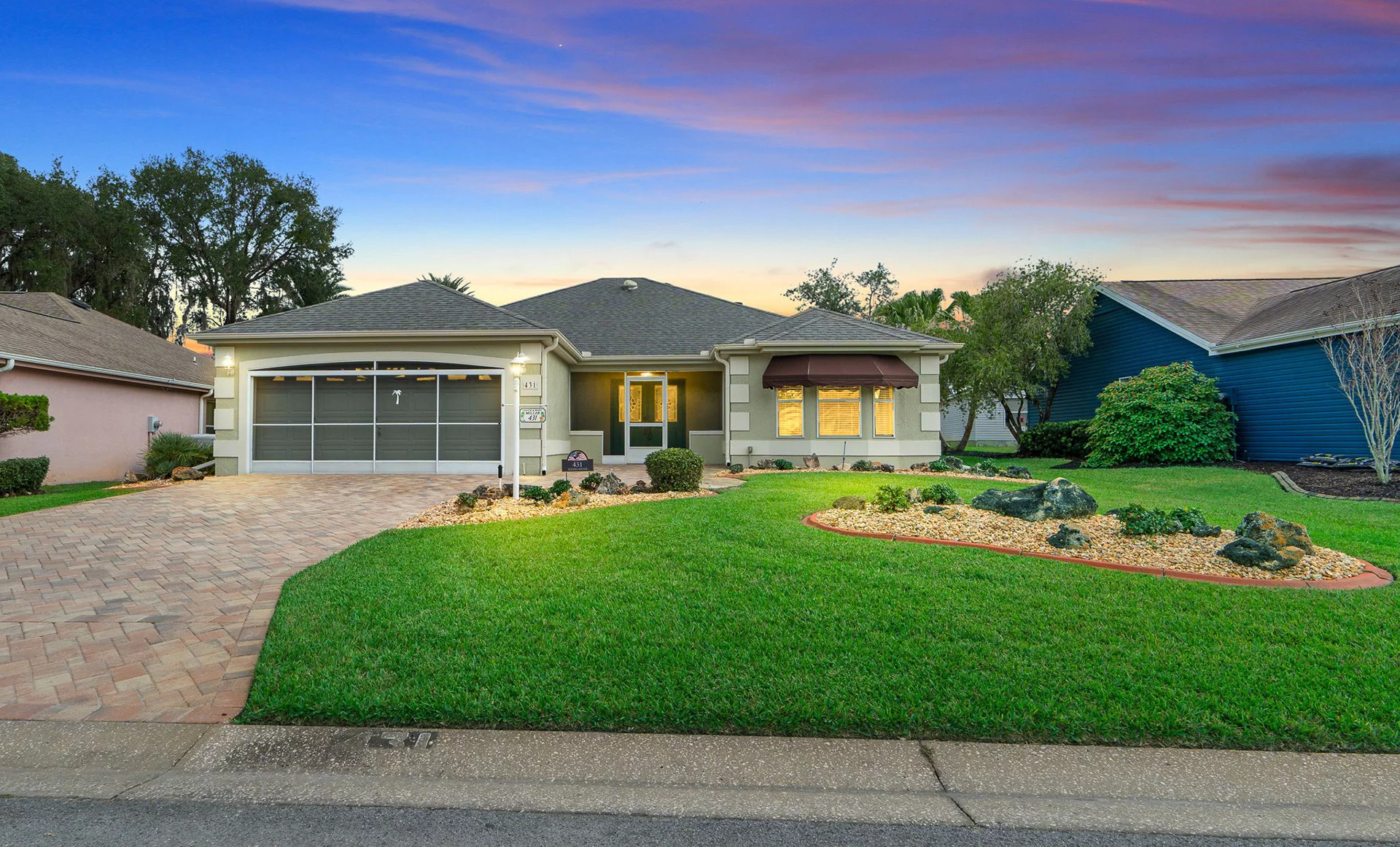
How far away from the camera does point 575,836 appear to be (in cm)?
243

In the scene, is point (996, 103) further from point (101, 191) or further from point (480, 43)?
point (101, 191)

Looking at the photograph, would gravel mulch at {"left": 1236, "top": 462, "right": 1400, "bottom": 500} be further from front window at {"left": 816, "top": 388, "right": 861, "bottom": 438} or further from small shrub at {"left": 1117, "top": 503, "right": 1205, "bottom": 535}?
front window at {"left": 816, "top": 388, "right": 861, "bottom": 438}

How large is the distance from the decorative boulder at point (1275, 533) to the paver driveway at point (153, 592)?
797 cm

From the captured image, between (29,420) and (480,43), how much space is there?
11253 mm

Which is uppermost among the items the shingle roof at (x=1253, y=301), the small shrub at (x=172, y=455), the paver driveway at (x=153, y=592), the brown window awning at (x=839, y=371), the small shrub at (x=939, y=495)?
the shingle roof at (x=1253, y=301)

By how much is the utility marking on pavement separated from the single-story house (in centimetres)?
1018

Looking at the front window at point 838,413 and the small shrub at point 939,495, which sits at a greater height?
the front window at point 838,413

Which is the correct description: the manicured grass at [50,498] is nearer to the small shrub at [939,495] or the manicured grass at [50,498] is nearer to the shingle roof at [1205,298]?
the small shrub at [939,495]

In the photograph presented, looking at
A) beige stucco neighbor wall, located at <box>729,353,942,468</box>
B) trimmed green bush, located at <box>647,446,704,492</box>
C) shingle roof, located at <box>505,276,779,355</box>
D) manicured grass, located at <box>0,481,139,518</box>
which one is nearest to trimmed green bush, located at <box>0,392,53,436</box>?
manicured grass, located at <box>0,481,139,518</box>

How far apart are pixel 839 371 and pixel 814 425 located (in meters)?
1.57

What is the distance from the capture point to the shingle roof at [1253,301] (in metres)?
15.1


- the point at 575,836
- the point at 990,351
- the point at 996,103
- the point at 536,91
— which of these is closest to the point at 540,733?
the point at 575,836

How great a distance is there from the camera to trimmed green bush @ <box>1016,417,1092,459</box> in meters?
19.9

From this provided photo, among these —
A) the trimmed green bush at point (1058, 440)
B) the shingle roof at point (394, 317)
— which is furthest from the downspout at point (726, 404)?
the trimmed green bush at point (1058, 440)
